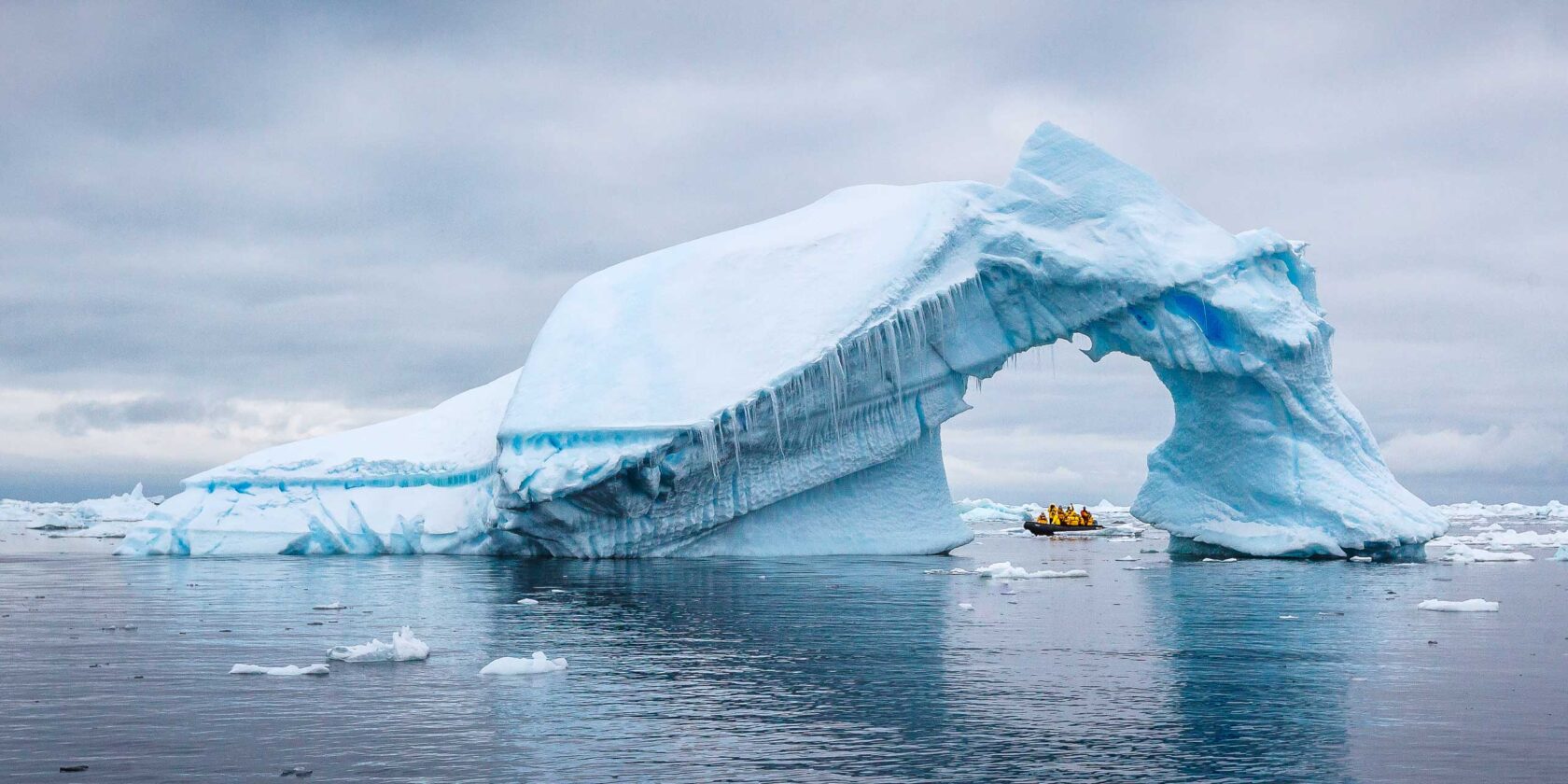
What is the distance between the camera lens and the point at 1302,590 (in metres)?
23.5

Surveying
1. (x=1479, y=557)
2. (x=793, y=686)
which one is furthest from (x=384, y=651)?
(x=1479, y=557)

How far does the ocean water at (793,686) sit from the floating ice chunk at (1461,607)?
1.25ft

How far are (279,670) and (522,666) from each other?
2.22m

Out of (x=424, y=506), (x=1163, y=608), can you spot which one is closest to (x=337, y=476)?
(x=424, y=506)

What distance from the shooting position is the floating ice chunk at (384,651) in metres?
13.9

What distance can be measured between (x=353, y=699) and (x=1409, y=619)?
1416 cm

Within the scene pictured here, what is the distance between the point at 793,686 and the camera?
12.4m

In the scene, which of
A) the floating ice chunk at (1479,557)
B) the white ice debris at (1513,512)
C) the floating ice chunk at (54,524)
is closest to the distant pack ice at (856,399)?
the floating ice chunk at (1479,557)

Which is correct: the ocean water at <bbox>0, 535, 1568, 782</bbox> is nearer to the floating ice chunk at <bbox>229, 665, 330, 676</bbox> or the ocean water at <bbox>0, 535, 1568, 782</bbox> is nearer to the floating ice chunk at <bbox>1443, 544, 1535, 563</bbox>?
the floating ice chunk at <bbox>229, 665, 330, 676</bbox>

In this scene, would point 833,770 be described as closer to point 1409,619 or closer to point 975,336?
point 1409,619

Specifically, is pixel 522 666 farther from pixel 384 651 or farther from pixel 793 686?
pixel 793 686

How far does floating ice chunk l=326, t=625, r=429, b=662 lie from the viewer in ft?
45.6

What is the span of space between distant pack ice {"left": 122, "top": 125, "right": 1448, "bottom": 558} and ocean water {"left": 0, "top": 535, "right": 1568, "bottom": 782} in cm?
679

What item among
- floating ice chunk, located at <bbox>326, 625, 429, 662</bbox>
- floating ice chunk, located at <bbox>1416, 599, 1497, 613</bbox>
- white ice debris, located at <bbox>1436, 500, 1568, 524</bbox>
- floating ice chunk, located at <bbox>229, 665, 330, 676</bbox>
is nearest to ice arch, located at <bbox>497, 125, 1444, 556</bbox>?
floating ice chunk, located at <bbox>1416, 599, 1497, 613</bbox>
